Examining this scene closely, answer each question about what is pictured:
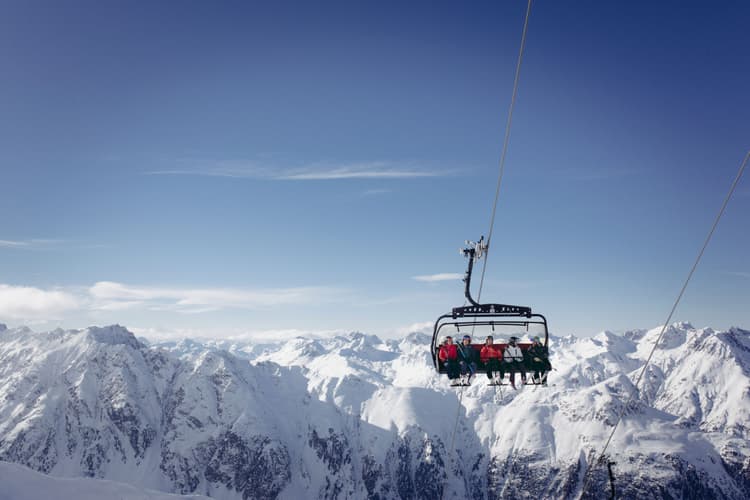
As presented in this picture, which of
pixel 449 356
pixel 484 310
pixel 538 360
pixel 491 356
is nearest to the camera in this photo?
pixel 484 310

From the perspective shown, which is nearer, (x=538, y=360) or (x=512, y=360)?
(x=538, y=360)

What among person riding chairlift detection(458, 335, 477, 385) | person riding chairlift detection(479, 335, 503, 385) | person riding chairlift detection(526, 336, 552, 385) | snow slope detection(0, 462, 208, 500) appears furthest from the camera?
snow slope detection(0, 462, 208, 500)

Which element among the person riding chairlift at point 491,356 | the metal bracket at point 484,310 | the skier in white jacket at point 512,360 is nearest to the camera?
the metal bracket at point 484,310

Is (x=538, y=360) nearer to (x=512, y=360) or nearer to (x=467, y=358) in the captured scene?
(x=512, y=360)

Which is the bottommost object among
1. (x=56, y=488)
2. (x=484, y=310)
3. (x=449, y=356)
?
(x=56, y=488)

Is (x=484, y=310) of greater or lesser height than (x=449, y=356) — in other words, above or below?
above

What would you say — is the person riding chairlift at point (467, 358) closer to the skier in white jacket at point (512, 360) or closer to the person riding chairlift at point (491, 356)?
the person riding chairlift at point (491, 356)

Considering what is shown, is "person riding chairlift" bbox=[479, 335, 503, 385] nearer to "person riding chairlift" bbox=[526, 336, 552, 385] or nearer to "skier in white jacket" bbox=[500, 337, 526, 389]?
"skier in white jacket" bbox=[500, 337, 526, 389]

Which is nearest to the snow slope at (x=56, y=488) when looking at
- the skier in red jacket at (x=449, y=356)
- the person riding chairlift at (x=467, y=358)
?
the skier in red jacket at (x=449, y=356)

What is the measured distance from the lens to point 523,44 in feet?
61.3

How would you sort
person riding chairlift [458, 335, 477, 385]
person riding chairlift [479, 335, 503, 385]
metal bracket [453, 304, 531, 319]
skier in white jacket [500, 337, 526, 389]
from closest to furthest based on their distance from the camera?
metal bracket [453, 304, 531, 319]
person riding chairlift [458, 335, 477, 385]
skier in white jacket [500, 337, 526, 389]
person riding chairlift [479, 335, 503, 385]

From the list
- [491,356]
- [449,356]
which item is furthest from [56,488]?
[491,356]

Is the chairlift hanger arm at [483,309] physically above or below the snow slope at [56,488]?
above

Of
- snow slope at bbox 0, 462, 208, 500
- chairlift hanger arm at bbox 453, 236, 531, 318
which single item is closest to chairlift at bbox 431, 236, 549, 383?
chairlift hanger arm at bbox 453, 236, 531, 318
